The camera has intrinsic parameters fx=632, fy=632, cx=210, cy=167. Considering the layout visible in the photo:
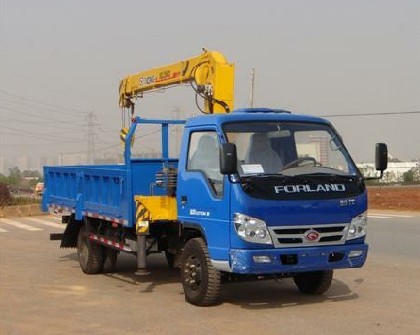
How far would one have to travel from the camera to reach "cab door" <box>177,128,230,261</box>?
7613 millimetres

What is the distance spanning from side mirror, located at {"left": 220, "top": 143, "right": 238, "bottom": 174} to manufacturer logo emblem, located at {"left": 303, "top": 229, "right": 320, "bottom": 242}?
1.19m

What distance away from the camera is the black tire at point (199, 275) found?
787 cm

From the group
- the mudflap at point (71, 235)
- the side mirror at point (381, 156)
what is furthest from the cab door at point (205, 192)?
the mudflap at point (71, 235)

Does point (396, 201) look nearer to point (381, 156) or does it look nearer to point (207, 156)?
point (381, 156)

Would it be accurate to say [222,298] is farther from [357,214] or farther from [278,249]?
[357,214]

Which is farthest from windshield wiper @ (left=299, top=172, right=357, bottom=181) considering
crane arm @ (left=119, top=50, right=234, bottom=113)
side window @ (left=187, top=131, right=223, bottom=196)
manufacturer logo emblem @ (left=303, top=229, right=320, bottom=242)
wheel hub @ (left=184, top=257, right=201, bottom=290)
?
crane arm @ (left=119, top=50, right=234, bottom=113)

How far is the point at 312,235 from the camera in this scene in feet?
24.8

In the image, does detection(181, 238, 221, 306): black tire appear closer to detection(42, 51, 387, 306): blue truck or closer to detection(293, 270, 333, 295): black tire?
detection(42, 51, 387, 306): blue truck

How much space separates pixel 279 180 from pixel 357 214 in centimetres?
114

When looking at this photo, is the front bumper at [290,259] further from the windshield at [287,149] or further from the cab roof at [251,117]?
the cab roof at [251,117]

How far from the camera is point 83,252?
1165 centimetres

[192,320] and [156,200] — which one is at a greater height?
[156,200]

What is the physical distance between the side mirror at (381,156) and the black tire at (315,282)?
160cm

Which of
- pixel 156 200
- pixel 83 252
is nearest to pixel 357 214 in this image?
pixel 156 200
